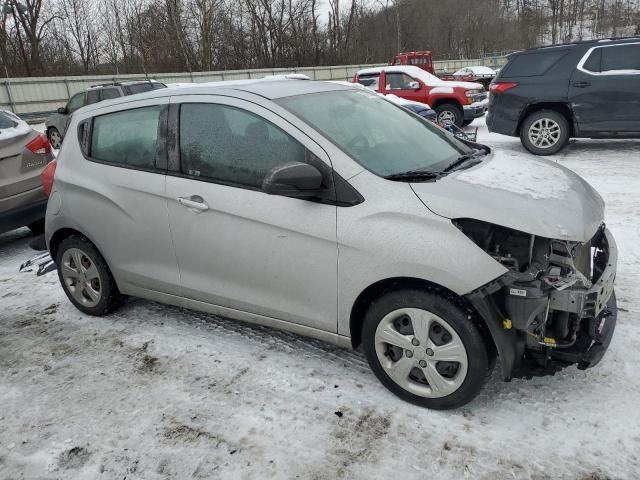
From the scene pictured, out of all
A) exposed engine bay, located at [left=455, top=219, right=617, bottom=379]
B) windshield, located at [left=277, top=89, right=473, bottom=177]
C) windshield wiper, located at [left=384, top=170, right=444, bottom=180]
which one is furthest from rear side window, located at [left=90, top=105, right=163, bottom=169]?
exposed engine bay, located at [left=455, top=219, right=617, bottom=379]

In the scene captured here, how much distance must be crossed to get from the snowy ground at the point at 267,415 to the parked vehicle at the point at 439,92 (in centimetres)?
989

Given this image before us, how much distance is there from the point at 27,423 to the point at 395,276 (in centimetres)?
214

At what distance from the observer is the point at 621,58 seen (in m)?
8.30

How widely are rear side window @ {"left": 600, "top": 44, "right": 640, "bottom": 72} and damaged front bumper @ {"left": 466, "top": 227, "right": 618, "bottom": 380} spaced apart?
22.8ft

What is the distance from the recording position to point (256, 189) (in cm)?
304

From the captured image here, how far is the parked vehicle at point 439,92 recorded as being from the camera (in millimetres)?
13023

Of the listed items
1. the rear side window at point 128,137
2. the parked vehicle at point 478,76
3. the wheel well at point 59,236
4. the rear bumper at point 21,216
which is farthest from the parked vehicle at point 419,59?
the wheel well at point 59,236

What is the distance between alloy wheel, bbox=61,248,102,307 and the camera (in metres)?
4.02

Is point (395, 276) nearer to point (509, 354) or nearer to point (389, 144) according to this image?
point (509, 354)

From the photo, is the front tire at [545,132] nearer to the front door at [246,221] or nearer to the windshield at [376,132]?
the windshield at [376,132]

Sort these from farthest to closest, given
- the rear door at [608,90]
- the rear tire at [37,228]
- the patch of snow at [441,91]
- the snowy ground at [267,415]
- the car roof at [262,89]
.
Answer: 1. the patch of snow at [441,91]
2. the rear door at [608,90]
3. the rear tire at [37,228]
4. the car roof at [262,89]
5. the snowy ground at [267,415]

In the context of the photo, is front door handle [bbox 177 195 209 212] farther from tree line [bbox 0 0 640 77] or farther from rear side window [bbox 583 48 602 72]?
tree line [bbox 0 0 640 77]

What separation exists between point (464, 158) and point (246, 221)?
4.72 feet

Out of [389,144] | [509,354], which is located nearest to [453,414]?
[509,354]
